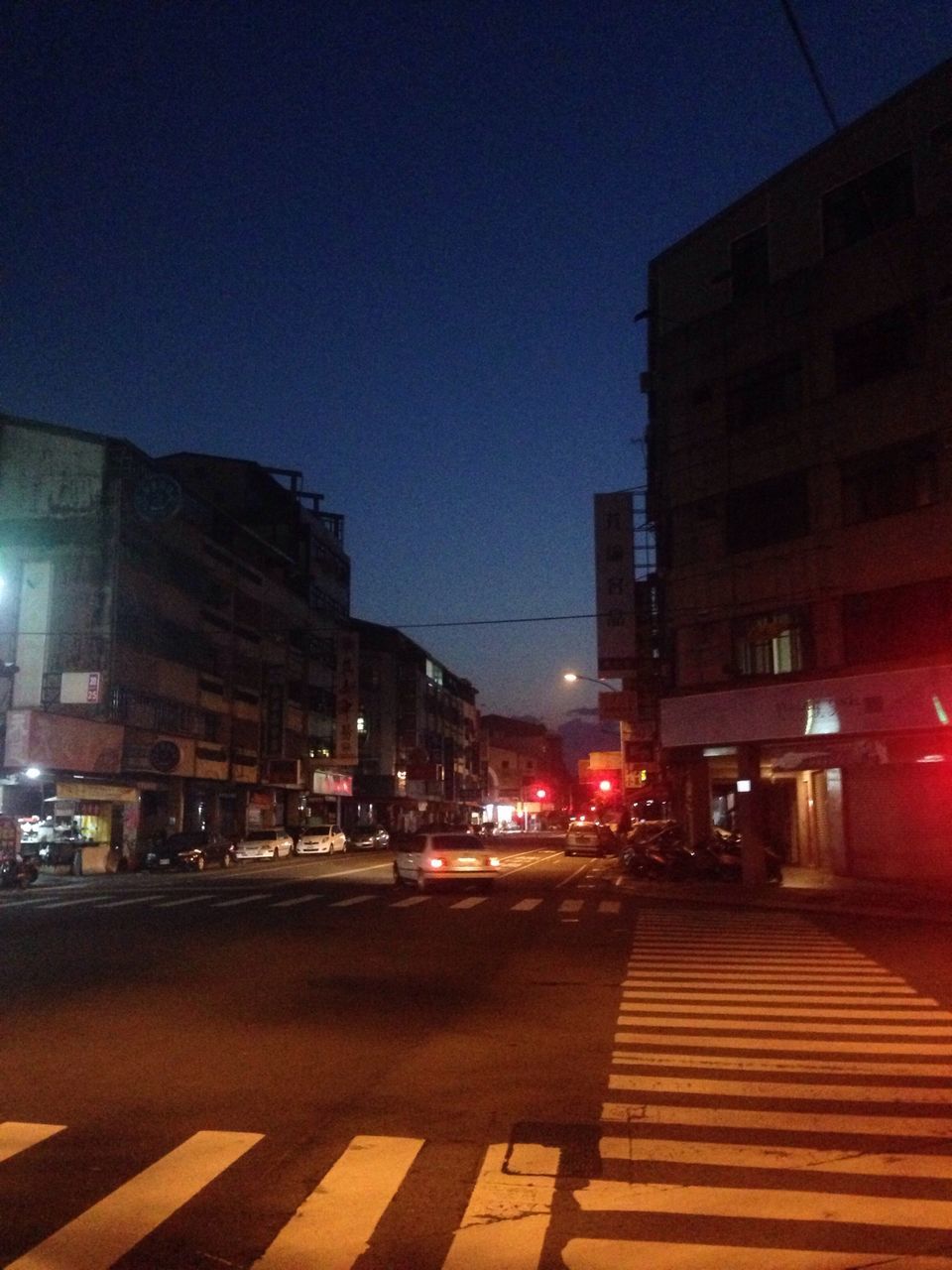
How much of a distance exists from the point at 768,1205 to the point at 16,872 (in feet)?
102

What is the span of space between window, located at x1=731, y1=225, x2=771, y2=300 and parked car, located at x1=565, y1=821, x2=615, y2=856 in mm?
30337

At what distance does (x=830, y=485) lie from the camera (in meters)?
29.6

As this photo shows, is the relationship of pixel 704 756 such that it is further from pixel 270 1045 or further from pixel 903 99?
pixel 270 1045

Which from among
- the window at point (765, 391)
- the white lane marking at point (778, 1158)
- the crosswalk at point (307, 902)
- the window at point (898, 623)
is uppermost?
the window at point (765, 391)

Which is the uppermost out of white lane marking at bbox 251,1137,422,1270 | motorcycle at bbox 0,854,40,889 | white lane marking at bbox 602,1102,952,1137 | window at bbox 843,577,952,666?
window at bbox 843,577,952,666

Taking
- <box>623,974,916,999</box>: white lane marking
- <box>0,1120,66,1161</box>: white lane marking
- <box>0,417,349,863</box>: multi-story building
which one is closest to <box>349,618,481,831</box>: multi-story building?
<box>0,417,349,863</box>: multi-story building

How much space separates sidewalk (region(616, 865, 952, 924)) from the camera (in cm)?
2380

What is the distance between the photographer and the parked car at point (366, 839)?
66.8 meters

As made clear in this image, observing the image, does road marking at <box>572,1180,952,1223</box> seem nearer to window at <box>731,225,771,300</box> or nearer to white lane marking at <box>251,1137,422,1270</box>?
white lane marking at <box>251,1137,422,1270</box>

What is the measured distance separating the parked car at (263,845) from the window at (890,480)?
3173cm

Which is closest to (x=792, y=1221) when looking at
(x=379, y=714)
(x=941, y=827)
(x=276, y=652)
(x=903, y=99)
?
(x=941, y=827)

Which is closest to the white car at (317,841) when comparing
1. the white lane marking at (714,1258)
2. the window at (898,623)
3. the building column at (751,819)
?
the building column at (751,819)

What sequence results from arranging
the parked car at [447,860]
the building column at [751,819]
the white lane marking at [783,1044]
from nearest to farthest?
the white lane marking at [783,1044], the parked car at [447,860], the building column at [751,819]

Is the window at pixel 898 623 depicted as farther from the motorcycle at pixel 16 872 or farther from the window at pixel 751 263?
the motorcycle at pixel 16 872
